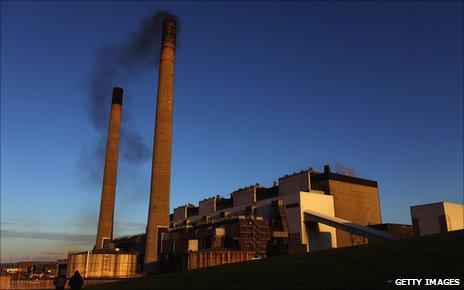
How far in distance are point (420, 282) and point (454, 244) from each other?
6.54 metres

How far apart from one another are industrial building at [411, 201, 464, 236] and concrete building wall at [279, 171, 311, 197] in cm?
1783

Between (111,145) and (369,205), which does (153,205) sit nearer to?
(111,145)

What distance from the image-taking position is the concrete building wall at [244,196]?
78.7 m

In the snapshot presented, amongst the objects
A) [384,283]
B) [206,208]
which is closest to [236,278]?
[384,283]

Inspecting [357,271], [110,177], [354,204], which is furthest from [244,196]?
[357,271]

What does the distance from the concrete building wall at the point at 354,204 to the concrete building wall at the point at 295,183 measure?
4.99 m

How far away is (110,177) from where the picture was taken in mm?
74500

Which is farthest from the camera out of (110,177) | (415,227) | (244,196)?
(244,196)

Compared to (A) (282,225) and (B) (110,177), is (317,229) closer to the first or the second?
(A) (282,225)

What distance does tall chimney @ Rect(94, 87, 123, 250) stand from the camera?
72.2 m

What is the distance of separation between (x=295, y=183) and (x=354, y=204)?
41.3 feet

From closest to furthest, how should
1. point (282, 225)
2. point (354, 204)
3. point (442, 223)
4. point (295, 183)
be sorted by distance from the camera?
point (442, 223), point (282, 225), point (295, 183), point (354, 204)

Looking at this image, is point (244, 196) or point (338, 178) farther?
point (244, 196)

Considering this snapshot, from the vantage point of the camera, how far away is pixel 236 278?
2123 centimetres
